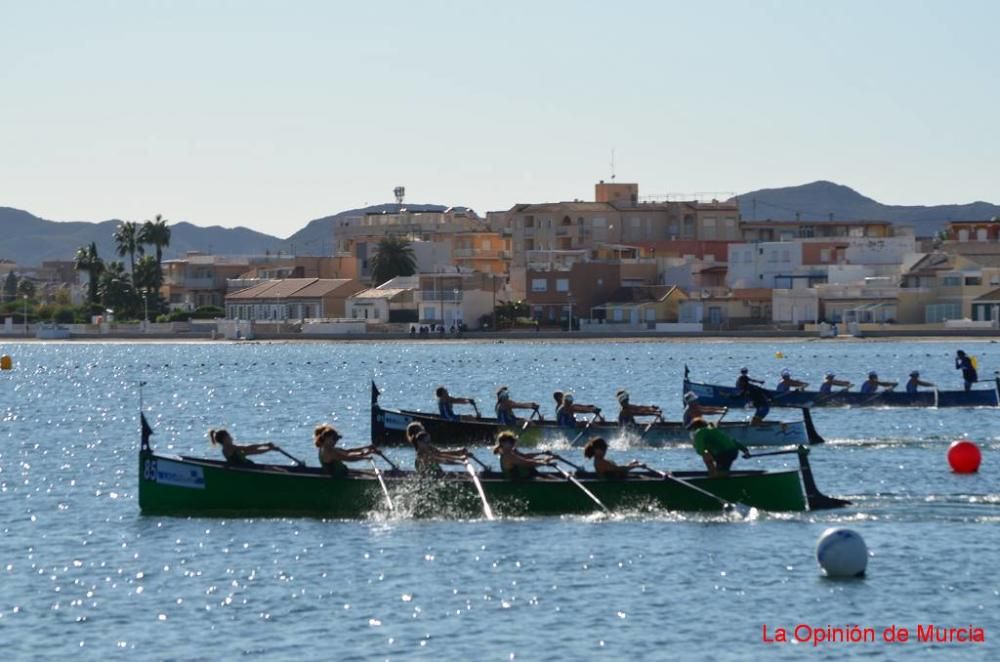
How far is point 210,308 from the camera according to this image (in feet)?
545

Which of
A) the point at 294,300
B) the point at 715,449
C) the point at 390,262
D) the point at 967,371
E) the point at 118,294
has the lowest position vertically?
the point at 715,449

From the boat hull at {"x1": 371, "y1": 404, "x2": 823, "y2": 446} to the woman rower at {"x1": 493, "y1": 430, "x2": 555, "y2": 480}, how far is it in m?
12.2

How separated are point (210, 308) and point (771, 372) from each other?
83.3 meters

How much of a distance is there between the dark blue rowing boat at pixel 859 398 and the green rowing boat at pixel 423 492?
2051cm

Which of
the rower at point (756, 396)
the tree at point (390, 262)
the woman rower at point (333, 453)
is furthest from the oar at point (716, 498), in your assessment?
the tree at point (390, 262)

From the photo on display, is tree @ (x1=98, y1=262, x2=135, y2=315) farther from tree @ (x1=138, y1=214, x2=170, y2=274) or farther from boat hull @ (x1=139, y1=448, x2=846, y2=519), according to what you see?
boat hull @ (x1=139, y1=448, x2=846, y2=519)

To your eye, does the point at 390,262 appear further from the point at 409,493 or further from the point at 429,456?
the point at 429,456

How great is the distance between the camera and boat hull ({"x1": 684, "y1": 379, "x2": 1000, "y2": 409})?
52719 mm

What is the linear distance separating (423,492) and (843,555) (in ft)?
27.8

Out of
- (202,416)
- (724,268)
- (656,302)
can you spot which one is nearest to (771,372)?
(202,416)

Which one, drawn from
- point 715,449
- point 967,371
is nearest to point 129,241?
point 967,371

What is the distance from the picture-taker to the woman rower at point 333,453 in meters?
31.3

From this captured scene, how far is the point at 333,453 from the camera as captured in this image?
104 ft

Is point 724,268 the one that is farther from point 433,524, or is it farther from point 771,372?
point 433,524
